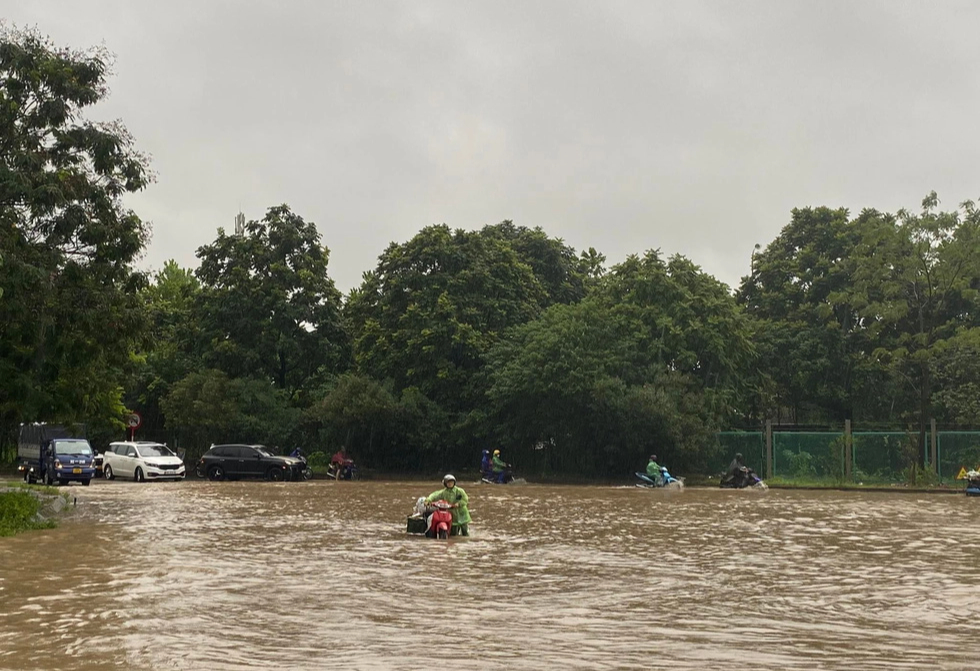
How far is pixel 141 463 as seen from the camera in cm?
4778

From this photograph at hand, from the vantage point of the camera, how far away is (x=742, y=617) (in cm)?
1221

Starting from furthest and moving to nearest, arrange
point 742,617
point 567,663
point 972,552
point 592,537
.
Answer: point 592,537, point 972,552, point 742,617, point 567,663

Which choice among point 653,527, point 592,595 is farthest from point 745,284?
point 592,595

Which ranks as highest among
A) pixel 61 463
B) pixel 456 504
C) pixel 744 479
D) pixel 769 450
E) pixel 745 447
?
pixel 745 447

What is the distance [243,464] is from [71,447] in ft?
27.4

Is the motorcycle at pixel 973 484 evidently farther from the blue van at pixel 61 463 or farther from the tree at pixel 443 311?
the blue van at pixel 61 463

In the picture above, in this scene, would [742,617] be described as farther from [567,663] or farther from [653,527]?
[653,527]

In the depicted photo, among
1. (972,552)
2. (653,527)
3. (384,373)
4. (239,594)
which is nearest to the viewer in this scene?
(239,594)

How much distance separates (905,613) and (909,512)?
18.2 meters

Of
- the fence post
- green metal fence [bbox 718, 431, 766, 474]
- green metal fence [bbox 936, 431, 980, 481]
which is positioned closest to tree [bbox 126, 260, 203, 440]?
green metal fence [bbox 718, 431, 766, 474]

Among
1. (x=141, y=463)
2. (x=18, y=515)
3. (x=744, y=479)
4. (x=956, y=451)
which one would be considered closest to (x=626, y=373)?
(x=744, y=479)

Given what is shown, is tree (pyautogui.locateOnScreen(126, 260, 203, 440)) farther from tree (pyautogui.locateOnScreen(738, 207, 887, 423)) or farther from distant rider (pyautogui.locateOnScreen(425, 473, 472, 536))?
distant rider (pyautogui.locateOnScreen(425, 473, 472, 536))

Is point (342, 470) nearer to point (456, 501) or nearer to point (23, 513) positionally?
point (23, 513)

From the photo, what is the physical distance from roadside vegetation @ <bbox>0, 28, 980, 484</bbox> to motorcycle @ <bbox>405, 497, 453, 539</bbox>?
45.7 feet
